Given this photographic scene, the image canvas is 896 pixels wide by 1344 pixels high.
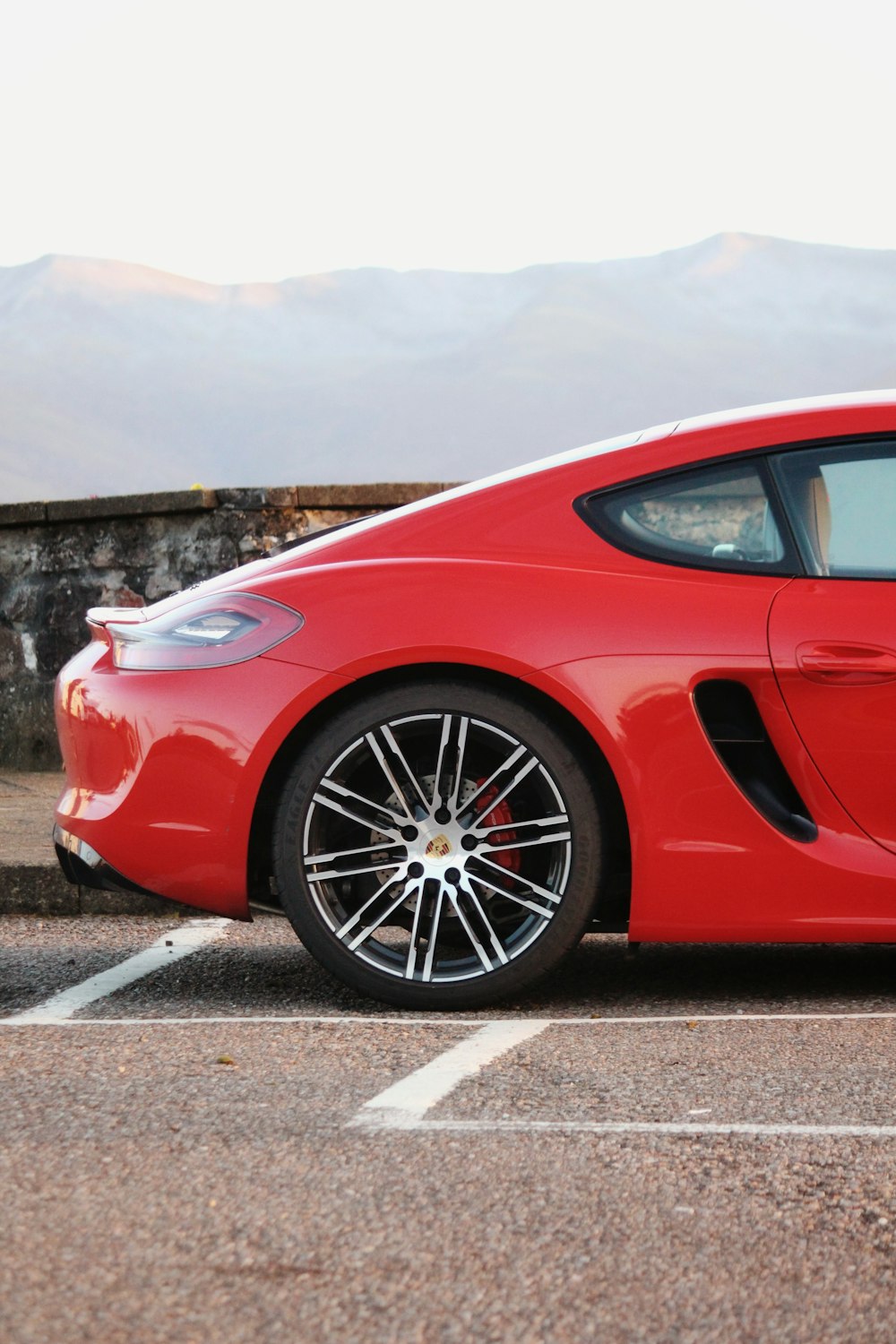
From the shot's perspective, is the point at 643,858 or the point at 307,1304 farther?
the point at 643,858

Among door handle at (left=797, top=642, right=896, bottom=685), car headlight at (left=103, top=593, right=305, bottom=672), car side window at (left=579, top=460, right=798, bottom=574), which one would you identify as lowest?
door handle at (left=797, top=642, right=896, bottom=685)

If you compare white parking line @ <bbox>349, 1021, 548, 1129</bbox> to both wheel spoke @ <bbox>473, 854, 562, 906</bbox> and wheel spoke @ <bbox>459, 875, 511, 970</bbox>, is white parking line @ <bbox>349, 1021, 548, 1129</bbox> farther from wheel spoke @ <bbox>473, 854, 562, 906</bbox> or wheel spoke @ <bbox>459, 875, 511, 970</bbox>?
wheel spoke @ <bbox>473, 854, 562, 906</bbox>

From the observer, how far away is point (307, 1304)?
216 cm

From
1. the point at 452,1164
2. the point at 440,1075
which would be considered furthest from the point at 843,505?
the point at 452,1164

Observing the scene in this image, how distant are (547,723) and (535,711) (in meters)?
0.04

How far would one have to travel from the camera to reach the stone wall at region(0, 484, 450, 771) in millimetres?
9297

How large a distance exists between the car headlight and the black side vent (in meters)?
0.97

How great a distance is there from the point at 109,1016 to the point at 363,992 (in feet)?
2.06

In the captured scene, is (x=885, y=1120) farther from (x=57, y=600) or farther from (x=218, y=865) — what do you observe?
(x=57, y=600)

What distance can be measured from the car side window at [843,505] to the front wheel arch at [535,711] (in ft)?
2.20

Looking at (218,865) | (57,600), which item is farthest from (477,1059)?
(57,600)

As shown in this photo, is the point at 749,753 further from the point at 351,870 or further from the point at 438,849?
the point at 351,870

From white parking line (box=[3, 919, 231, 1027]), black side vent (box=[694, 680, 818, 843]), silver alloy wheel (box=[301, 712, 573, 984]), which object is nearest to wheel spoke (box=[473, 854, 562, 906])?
silver alloy wheel (box=[301, 712, 573, 984])

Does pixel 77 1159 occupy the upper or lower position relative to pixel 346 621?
lower
